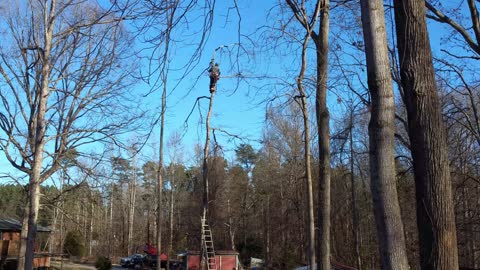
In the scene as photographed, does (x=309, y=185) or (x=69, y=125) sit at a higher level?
(x=69, y=125)

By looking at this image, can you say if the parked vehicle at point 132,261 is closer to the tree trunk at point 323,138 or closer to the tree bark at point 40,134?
the tree bark at point 40,134

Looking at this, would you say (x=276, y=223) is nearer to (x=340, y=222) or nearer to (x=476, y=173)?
(x=340, y=222)

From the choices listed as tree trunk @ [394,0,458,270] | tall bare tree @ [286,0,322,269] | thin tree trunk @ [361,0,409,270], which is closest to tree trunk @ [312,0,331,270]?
tall bare tree @ [286,0,322,269]

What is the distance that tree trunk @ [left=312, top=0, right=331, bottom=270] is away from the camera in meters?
10.8

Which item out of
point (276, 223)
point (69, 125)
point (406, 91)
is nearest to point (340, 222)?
point (276, 223)

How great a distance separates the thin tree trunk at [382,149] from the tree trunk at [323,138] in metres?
6.11

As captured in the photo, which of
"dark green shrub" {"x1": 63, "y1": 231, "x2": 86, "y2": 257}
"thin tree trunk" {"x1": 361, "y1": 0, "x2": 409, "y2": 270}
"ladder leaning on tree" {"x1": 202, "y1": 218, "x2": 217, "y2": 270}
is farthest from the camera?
"dark green shrub" {"x1": 63, "y1": 231, "x2": 86, "y2": 257}

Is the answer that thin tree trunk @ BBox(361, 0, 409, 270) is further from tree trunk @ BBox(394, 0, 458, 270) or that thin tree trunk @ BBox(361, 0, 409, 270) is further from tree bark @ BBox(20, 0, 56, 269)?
tree bark @ BBox(20, 0, 56, 269)

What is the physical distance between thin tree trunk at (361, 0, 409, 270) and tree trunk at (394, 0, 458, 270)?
32 centimetres

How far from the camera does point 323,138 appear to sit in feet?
36.2

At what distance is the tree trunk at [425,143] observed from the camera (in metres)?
4.70

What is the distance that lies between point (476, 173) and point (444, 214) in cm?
2883

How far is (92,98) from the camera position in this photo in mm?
20000

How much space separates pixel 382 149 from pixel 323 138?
20.7 feet
